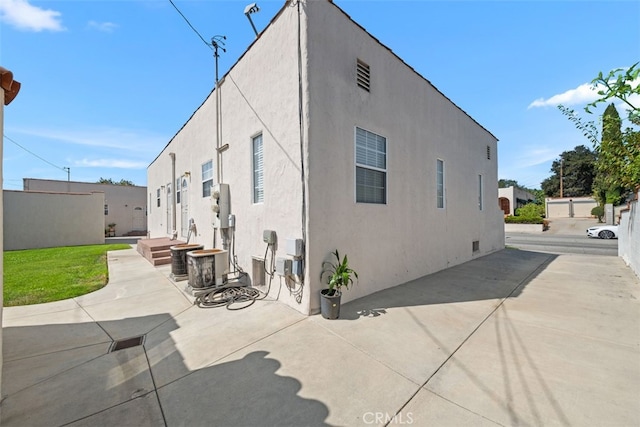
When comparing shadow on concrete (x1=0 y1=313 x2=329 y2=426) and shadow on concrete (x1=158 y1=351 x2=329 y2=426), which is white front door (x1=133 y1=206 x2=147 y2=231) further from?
shadow on concrete (x1=158 y1=351 x2=329 y2=426)

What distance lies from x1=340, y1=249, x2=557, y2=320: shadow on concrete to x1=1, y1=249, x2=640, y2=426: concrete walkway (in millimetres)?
65

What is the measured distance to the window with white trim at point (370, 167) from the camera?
5062 millimetres

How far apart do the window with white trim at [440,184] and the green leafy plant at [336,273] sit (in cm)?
445

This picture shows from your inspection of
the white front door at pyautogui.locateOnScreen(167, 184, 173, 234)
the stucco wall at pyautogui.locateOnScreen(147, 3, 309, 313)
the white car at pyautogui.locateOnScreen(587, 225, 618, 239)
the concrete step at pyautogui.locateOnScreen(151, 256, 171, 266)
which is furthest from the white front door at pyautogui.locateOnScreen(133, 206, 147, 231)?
the white car at pyautogui.locateOnScreen(587, 225, 618, 239)

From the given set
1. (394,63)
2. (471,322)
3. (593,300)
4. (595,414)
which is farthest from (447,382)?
(394,63)

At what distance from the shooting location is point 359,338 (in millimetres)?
3326

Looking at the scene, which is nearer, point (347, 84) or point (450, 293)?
point (347, 84)

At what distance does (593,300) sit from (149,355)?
7.54 meters

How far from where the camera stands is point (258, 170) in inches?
217

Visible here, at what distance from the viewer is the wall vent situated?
16.5ft

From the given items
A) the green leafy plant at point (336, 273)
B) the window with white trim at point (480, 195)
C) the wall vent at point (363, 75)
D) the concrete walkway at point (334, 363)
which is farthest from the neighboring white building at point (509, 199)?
the green leafy plant at point (336, 273)

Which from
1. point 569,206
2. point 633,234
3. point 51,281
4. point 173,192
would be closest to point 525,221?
point 569,206

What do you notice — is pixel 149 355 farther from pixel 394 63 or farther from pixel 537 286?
pixel 537 286

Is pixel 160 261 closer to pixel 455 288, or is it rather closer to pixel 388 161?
pixel 388 161
